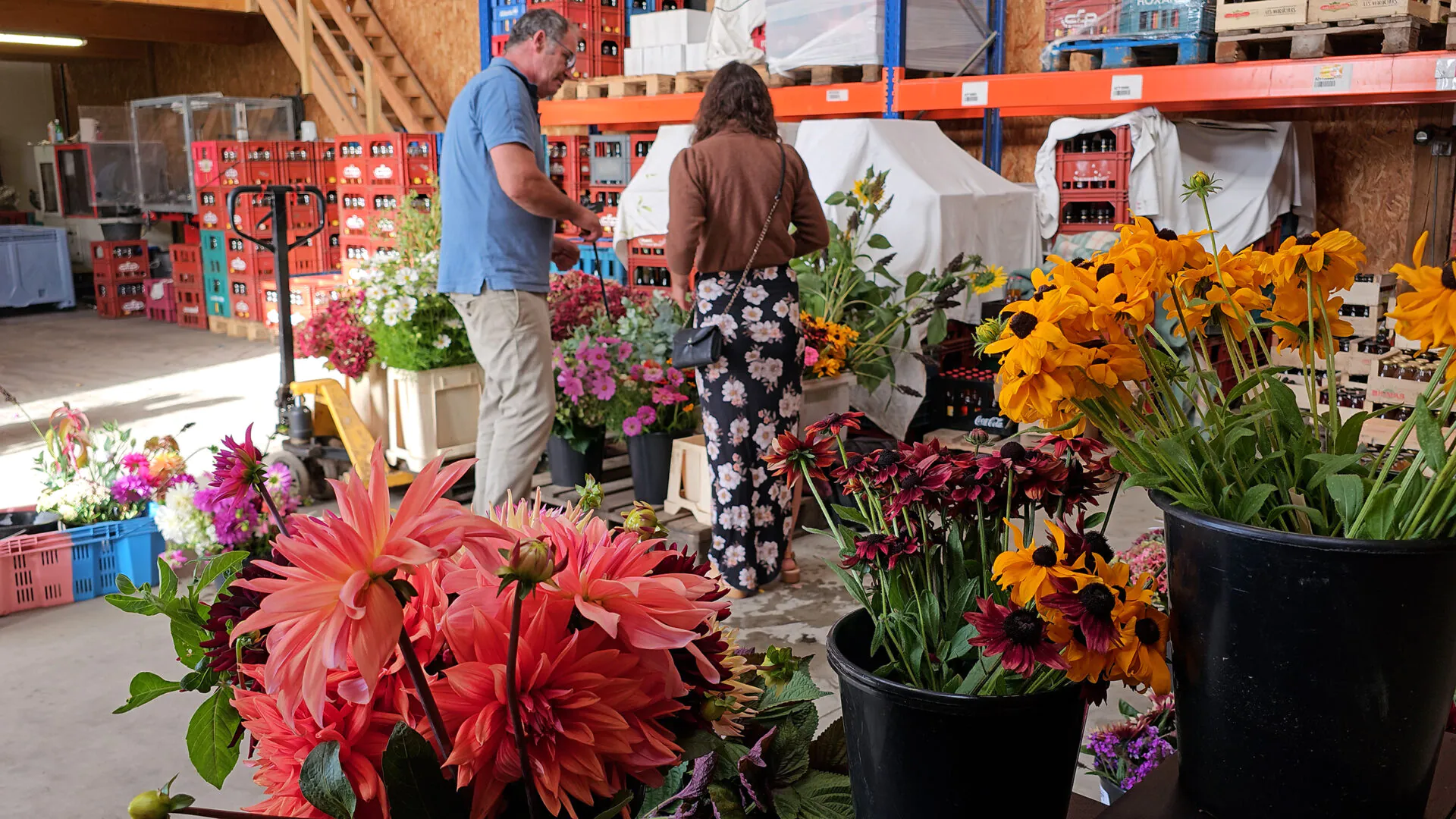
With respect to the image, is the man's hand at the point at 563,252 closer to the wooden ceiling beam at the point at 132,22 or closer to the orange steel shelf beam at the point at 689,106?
the orange steel shelf beam at the point at 689,106

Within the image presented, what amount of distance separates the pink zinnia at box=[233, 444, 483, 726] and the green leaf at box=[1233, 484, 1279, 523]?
0.51 meters

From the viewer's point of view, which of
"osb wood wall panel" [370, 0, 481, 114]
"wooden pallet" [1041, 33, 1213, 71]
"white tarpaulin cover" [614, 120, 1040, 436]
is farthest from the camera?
"osb wood wall panel" [370, 0, 481, 114]

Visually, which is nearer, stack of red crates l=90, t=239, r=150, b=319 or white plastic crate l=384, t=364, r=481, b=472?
white plastic crate l=384, t=364, r=481, b=472

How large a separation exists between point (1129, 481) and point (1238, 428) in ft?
0.26

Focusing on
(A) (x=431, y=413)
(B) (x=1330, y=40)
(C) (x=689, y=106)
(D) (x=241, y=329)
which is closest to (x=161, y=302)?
(D) (x=241, y=329)

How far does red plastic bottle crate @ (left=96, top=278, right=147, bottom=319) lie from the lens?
11234 millimetres

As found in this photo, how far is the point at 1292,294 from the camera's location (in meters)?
0.90

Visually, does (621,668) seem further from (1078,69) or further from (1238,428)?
(1078,69)


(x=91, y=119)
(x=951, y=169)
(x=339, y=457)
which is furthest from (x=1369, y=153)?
(x=91, y=119)

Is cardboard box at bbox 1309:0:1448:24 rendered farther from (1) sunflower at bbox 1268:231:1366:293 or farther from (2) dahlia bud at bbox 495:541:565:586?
(2) dahlia bud at bbox 495:541:565:586

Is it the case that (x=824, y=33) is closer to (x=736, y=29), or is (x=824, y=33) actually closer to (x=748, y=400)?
(x=736, y=29)

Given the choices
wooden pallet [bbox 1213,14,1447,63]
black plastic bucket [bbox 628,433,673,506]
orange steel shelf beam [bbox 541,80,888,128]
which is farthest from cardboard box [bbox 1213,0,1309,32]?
black plastic bucket [bbox 628,433,673,506]

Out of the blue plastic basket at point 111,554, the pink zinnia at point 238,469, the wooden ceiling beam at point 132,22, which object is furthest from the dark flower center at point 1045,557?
the wooden ceiling beam at point 132,22

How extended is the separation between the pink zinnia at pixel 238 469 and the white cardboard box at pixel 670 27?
634 cm
